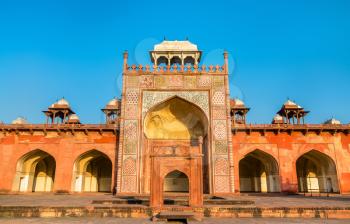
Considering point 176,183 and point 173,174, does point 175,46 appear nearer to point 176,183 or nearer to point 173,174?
point 173,174

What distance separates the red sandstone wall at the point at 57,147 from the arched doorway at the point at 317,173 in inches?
549

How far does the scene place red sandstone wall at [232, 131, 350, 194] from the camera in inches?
682

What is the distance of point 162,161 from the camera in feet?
27.8

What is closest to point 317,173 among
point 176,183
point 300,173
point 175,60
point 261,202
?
point 300,173

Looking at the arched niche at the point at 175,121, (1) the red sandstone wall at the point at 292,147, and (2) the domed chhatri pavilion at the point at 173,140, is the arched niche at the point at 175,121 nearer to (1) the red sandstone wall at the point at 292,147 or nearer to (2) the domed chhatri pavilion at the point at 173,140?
(2) the domed chhatri pavilion at the point at 173,140

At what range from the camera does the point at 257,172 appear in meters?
21.9

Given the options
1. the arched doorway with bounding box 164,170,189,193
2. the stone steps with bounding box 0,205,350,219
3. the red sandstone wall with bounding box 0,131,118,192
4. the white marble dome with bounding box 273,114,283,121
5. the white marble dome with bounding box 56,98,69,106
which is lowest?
the stone steps with bounding box 0,205,350,219

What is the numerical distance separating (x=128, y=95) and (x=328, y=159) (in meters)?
13.9

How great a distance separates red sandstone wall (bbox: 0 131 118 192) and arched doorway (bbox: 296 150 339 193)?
14.0 m

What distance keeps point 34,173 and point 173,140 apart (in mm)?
10609

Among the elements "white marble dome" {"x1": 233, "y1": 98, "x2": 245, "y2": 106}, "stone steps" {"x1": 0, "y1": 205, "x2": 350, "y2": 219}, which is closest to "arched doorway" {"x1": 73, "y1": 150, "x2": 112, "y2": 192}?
"stone steps" {"x1": 0, "y1": 205, "x2": 350, "y2": 219}

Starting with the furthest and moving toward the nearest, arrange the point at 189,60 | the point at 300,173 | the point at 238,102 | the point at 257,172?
the point at 238,102 → the point at 257,172 → the point at 300,173 → the point at 189,60

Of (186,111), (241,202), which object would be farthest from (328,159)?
(241,202)

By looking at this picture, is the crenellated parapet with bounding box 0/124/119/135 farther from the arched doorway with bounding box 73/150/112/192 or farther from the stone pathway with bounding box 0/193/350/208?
the stone pathway with bounding box 0/193/350/208
